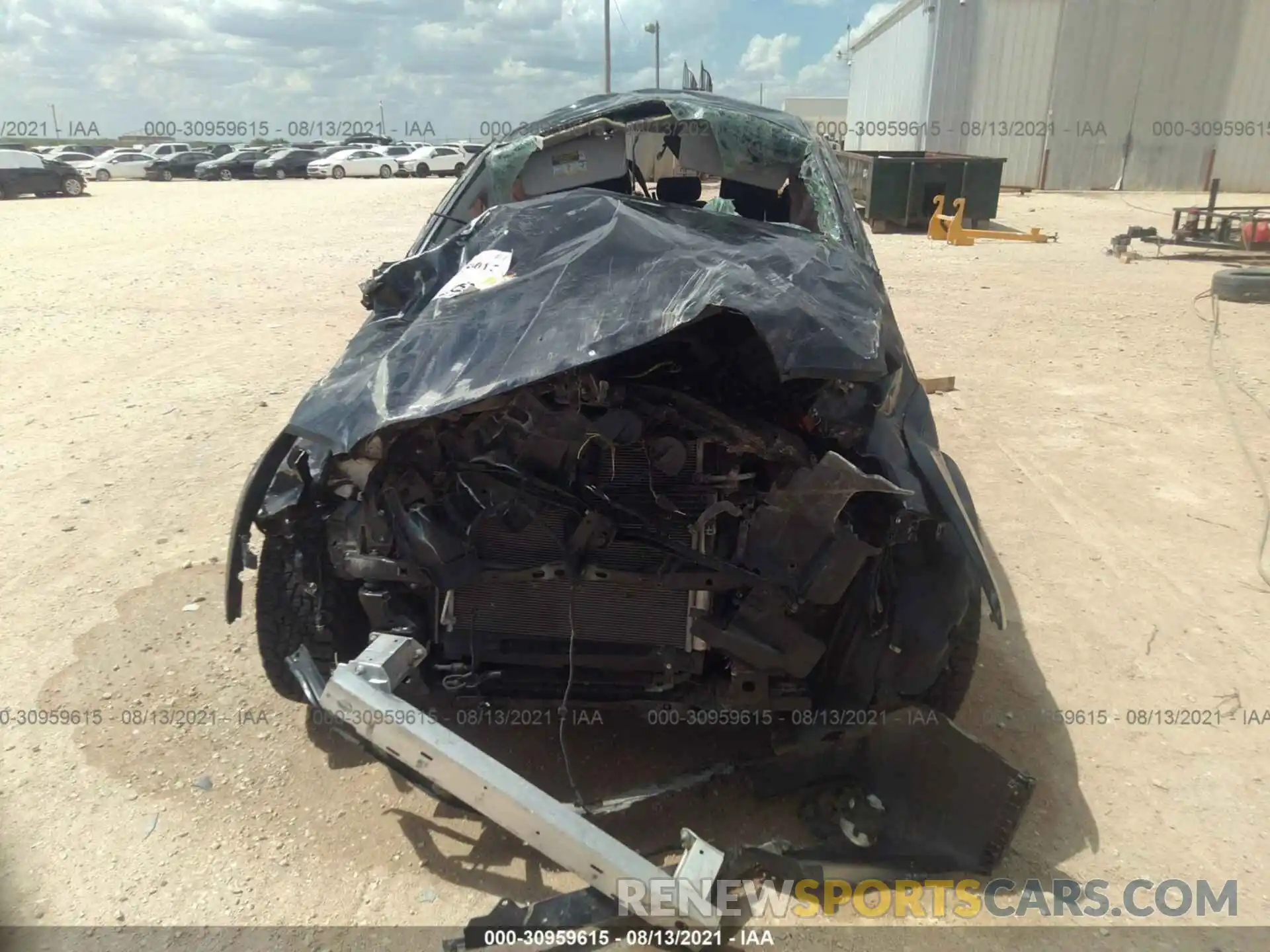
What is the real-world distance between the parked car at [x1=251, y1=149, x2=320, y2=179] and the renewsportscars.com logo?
3536 cm

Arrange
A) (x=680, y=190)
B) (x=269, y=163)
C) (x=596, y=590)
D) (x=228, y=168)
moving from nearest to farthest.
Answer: (x=596, y=590) → (x=680, y=190) → (x=228, y=168) → (x=269, y=163)

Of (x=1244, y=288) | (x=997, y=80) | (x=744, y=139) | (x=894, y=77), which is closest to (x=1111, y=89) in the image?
(x=997, y=80)

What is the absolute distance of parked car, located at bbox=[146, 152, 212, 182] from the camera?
31641mm

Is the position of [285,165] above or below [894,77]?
below

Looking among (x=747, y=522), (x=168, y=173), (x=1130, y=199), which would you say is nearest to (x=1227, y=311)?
(x=747, y=522)

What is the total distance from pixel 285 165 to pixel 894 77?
77.3 ft

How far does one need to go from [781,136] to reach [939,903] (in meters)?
3.19

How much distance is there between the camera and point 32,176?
880 inches

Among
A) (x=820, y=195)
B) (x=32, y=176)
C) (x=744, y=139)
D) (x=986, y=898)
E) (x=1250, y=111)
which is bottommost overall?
(x=986, y=898)

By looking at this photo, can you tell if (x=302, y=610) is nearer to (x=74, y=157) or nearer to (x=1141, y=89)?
(x=1141, y=89)

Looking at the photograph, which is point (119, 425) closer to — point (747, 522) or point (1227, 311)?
point (747, 522)

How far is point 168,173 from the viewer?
105ft

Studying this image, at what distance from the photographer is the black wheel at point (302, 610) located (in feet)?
8.86

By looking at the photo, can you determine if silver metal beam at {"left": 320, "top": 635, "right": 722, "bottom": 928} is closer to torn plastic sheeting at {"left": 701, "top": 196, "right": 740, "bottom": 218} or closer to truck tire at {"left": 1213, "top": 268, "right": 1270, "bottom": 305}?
torn plastic sheeting at {"left": 701, "top": 196, "right": 740, "bottom": 218}
